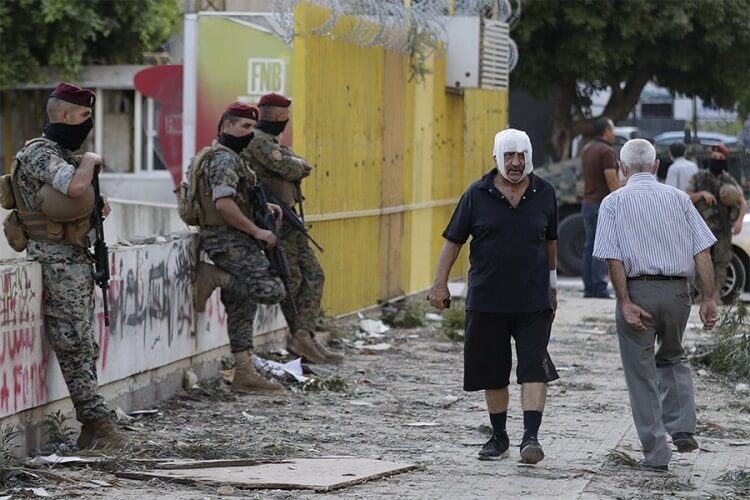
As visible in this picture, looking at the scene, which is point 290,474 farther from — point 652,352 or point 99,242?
point 652,352

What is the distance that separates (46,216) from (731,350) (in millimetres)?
5997

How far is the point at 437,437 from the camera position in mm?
8359

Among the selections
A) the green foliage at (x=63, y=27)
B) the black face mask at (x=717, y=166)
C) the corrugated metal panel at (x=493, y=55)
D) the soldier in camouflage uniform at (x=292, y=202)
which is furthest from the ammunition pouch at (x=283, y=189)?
the green foliage at (x=63, y=27)

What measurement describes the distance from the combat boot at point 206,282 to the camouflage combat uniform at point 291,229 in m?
0.99

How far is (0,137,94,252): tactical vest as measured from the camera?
7.27m

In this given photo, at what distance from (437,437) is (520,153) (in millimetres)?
Answer: 1785

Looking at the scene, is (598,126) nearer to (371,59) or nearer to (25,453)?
(371,59)

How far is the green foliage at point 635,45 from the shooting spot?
27.6 m

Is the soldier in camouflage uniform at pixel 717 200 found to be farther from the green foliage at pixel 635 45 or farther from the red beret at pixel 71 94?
the green foliage at pixel 635 45

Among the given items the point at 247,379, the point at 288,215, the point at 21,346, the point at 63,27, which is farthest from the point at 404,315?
the point at 63,27

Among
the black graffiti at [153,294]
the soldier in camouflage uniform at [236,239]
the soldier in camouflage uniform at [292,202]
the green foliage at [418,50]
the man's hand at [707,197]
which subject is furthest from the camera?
the man's hand at [707,197]

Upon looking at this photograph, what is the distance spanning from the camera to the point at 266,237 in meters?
9.47

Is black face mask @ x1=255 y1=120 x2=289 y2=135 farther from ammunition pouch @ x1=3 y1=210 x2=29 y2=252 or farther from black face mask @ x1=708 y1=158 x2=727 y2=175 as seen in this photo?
black face mask @ x1=708 y1=158 x2=727 y2=175

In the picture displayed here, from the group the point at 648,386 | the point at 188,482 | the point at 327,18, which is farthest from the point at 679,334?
the point at 327,18
